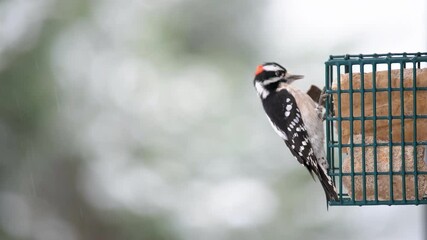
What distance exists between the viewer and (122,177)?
7992mm

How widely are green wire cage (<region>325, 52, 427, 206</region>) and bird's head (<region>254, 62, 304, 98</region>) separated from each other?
0.62 metres

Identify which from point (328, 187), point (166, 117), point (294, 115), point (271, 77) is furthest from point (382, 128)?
point (166, 117)

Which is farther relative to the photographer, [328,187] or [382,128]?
[328,187]

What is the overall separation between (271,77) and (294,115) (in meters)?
0.23

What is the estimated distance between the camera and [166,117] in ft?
26.3

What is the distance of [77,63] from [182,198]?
1327 millimetres

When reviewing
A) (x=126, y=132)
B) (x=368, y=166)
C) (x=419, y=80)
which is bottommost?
(x=368, y=166)

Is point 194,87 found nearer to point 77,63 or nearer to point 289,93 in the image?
point 77,63

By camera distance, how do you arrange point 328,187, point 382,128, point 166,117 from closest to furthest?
point 382,128, point 328,187, point 166,117

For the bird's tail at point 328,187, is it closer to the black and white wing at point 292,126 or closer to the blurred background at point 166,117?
the black and white wing at point 292,126

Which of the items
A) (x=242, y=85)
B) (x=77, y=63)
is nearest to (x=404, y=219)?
(x=242, y=85)

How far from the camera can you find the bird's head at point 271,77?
17.5ft

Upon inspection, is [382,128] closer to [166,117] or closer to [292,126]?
[292,126]

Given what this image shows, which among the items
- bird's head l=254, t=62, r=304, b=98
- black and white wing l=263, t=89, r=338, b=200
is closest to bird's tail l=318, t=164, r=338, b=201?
black and white wing l=263, t=89, r=338, b=200
